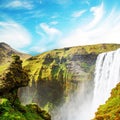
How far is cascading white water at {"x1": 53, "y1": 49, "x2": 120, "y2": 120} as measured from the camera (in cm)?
8288

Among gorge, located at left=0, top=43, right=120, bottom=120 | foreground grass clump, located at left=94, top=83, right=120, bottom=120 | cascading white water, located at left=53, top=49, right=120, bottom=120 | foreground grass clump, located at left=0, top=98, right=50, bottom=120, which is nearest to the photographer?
foreground grass clump, located at left=0, top=98, right=50, bottom=120

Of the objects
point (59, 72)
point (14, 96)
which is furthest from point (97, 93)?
point (14, 96)

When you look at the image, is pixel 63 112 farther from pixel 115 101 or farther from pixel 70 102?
pixel 115 101

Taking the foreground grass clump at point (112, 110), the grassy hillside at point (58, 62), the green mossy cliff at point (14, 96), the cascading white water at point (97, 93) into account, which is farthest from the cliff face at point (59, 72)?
the green mossy cliff at point (14, 96)

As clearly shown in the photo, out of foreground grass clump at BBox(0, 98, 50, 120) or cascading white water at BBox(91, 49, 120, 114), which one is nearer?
foreground grass clump at BBox(0, 98, 50, 120)

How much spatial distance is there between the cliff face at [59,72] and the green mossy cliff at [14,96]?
73637 mm

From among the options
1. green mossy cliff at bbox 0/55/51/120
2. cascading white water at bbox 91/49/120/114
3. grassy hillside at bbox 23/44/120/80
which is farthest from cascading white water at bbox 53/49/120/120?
green mossy cliff at bbox 0/55/51/120

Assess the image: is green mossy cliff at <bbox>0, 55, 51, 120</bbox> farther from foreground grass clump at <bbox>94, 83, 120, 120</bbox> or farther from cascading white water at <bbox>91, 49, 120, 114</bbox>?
cascading white water at <bbox>91, 49, 120, 114</bbox>

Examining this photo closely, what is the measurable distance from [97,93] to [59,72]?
18.2 meters

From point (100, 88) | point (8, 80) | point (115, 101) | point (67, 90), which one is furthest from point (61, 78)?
point (8, 80)

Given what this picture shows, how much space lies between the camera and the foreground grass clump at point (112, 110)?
28266 millimetres

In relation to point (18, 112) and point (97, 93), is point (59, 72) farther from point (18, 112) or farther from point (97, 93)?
point (18, 112)

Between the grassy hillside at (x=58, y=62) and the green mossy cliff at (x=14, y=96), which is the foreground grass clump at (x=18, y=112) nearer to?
the green mossy cliff at (x=14, y=96)

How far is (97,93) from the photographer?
89438mm
